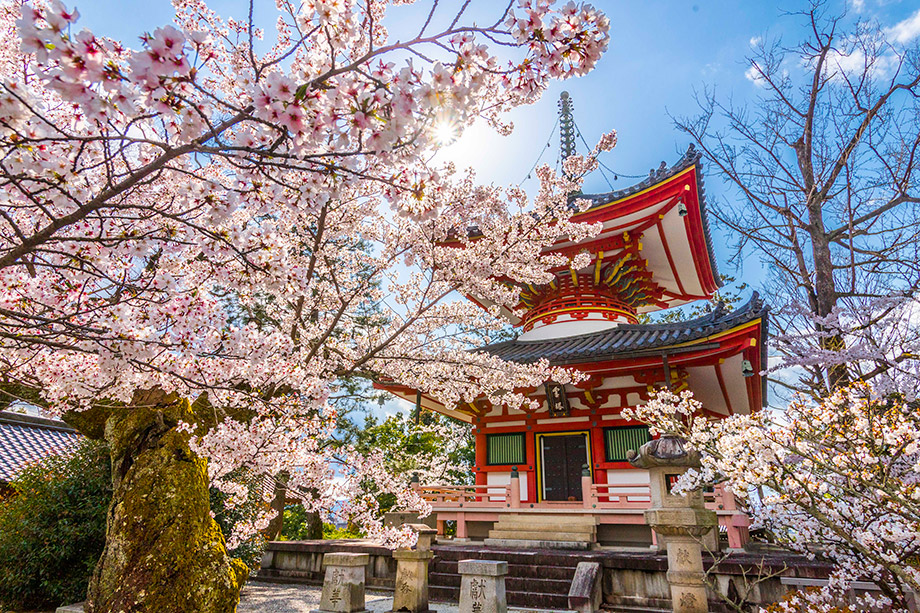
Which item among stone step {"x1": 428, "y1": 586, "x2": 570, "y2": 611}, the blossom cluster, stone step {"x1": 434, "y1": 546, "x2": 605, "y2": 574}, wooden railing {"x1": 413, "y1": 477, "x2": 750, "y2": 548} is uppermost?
the blossom cluster

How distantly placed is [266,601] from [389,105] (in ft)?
28.5

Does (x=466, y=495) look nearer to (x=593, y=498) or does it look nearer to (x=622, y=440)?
(x=593, y=498)

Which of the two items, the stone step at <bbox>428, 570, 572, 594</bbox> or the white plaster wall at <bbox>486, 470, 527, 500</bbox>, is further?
the white plaster wall at <bbox>486, 470, 527, 500</bbox>

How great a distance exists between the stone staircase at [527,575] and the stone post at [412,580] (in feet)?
4.06

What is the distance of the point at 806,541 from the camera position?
5191 mm

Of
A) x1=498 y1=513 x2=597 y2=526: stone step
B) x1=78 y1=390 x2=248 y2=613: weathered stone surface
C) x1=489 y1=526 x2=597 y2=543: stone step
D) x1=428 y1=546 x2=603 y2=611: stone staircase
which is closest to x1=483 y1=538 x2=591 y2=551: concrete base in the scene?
x1=489 y1=526 x2=597 y2=543: stone step

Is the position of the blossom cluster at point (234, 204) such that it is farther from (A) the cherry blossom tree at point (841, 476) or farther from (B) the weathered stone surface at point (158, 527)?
(A) the cherry blossom tree at point (841, 476)

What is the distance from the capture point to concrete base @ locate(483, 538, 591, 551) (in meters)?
8.52

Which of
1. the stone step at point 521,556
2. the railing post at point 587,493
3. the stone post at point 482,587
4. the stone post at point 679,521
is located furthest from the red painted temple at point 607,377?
the stone post at point 482,587

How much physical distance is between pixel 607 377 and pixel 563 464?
209 cm

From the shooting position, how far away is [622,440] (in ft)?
33.0

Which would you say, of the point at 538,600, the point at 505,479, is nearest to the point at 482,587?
the point at 538,600

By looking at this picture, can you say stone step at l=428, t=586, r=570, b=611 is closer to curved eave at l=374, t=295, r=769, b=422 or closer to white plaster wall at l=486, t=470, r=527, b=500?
white plaster wall at l=486, t=470, r=527, b=500

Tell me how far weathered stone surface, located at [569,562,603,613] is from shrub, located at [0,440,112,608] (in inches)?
262
